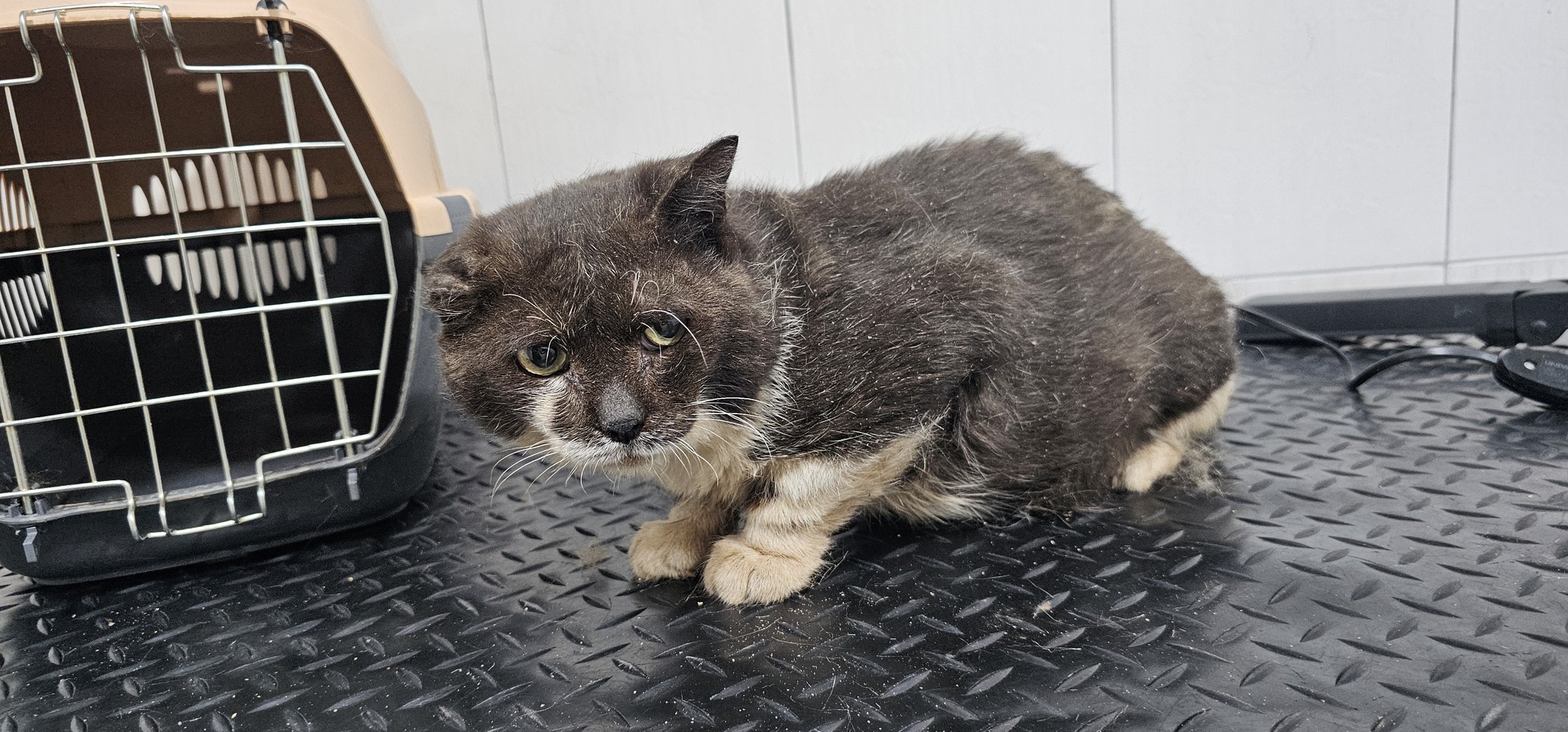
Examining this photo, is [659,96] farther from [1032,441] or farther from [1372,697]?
[1372,697]

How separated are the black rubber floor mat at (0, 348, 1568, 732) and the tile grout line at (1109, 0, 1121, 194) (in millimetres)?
1009

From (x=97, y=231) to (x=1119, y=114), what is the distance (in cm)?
214

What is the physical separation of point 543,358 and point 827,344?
36 centimetres

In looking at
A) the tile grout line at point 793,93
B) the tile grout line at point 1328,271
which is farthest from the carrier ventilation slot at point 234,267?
the tile grout line at point 1328,271

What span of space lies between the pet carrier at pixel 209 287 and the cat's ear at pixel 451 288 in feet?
0.94

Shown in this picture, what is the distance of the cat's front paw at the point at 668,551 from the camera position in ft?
3.89

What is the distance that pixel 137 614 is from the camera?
1.21m

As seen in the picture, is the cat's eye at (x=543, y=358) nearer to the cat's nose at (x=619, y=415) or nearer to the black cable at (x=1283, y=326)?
the cat's nose at (x=619, y=415)

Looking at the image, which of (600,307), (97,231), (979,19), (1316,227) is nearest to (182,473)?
(97,231)

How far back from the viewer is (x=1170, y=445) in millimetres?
1404

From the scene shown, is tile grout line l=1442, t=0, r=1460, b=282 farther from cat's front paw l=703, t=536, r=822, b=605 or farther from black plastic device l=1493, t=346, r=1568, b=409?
cat's front paw l=703, t=536, r=822, b=605

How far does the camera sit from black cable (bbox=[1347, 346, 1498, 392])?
165 cm

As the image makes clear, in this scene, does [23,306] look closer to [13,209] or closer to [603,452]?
[13,209]

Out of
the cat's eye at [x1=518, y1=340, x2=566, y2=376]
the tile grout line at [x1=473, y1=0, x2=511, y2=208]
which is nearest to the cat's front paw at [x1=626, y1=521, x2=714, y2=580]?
the cat's eye at [x1=518, y1=340, x2=566, y2=376]
